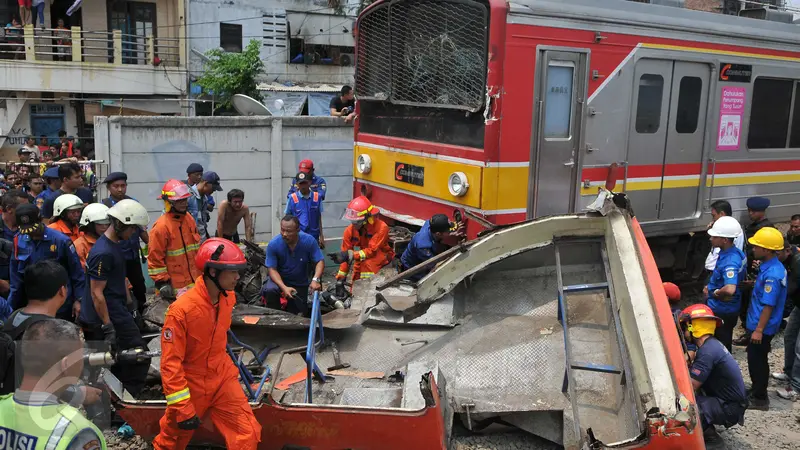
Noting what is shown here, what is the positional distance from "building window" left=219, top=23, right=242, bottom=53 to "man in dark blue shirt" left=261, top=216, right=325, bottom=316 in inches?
672

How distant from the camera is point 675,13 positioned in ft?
22.2

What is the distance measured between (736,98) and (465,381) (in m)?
4.90

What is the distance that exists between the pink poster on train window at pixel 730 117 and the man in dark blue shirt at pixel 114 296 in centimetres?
592

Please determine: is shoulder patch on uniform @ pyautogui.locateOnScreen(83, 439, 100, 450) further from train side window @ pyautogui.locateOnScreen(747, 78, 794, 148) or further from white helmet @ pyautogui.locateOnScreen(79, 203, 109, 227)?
train side window @ pyautogui.locateOnScreen(747, 78, 794, 148)

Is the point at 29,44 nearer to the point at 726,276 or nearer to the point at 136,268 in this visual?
the point at 136,268

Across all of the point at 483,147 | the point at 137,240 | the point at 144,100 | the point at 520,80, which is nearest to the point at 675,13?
the point at 520,80

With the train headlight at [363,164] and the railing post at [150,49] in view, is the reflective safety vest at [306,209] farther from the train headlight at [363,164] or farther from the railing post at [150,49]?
the railing post at [150,49]

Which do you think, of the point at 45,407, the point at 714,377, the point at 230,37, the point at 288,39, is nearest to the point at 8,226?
the point at 45,407

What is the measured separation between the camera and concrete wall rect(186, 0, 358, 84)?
21.0 meters

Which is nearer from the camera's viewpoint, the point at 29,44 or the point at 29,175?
the point at 29,175

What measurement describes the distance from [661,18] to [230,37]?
1757 cm

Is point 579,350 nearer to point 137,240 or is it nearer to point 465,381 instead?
point 465,381

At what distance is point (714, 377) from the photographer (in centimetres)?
445

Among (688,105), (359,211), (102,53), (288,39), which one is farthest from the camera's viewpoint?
(288,39)
